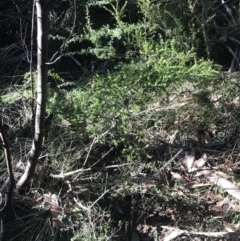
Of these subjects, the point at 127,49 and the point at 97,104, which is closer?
the point at 97,104

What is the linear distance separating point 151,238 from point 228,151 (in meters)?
0.72

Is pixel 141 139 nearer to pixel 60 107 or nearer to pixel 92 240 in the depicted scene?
pixel 60 107

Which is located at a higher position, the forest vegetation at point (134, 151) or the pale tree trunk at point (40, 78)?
the pale tree trunk at point (40, 78)

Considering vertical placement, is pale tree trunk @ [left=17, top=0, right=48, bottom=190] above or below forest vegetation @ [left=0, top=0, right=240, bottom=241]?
above

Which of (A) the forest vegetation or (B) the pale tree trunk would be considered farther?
(A) the forest vegetation

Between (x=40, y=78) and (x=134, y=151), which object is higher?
(x=40, y=78)

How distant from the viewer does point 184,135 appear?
2.88m

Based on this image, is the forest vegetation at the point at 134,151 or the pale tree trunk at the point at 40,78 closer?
the pale tree trunk at the point at 40,78

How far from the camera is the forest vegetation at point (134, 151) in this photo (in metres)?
2.49

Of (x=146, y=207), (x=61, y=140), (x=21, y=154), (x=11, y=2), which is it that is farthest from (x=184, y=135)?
(x=11, y=2)

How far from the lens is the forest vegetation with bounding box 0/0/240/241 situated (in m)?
2.49

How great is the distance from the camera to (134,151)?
8.84ft

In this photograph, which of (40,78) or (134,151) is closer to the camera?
(40,78)

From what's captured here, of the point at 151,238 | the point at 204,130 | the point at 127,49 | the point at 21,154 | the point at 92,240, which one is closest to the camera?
the point at 92,240
